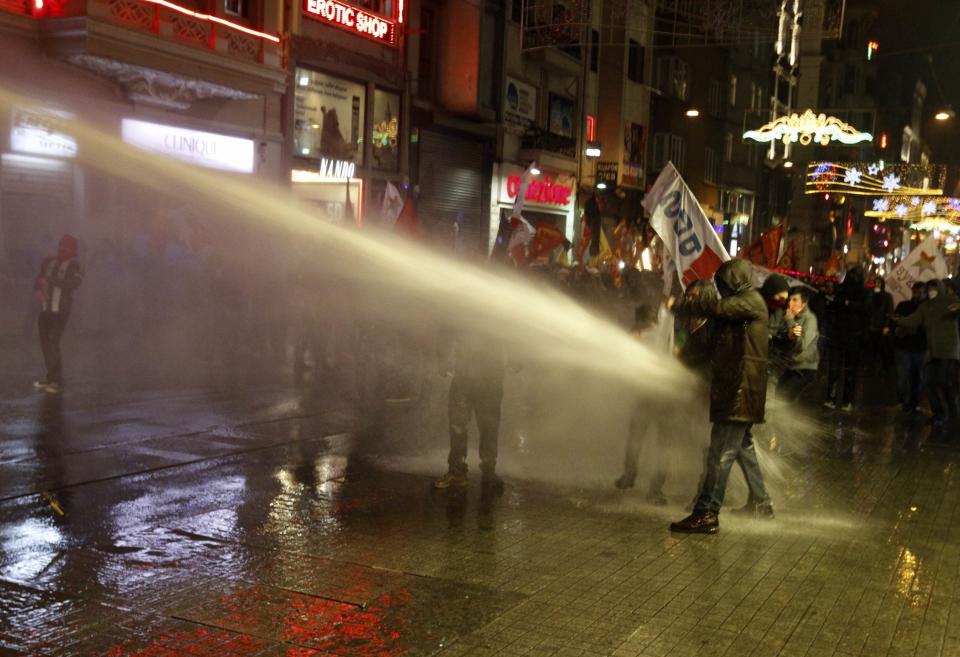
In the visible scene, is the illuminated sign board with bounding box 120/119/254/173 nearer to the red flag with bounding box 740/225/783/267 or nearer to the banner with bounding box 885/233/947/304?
the red flag with bounding box 740/225/783/267

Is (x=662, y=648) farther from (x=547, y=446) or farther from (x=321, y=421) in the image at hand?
(x=321, y=421)

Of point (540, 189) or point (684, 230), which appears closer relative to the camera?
point (684, 230)

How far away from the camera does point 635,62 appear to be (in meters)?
39.7

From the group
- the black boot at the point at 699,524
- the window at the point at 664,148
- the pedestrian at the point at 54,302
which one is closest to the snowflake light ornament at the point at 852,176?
the pedestrian at the point at 54,302

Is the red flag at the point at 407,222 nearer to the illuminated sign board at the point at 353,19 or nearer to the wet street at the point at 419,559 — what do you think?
the wet street at the point at 419,559

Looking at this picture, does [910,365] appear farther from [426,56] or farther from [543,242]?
[426,56]

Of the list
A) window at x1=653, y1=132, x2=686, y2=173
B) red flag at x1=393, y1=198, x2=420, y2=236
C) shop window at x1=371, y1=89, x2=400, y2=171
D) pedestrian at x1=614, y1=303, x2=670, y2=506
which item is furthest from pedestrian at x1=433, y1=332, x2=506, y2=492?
window at x1=653, y1=132, x2=686, y2=173

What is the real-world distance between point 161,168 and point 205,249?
169 cm

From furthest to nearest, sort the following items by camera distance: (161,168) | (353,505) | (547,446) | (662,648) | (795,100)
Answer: (795,100) → (161,168) → (547,446) → (353,505) → (662,648)

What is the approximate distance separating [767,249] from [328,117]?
10600 millimetres

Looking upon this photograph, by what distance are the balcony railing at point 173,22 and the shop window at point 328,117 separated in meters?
1.95

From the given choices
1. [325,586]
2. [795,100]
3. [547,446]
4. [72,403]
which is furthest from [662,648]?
[795,100]

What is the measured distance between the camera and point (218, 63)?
18.2 m

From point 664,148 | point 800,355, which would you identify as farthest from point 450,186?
point 800,355
